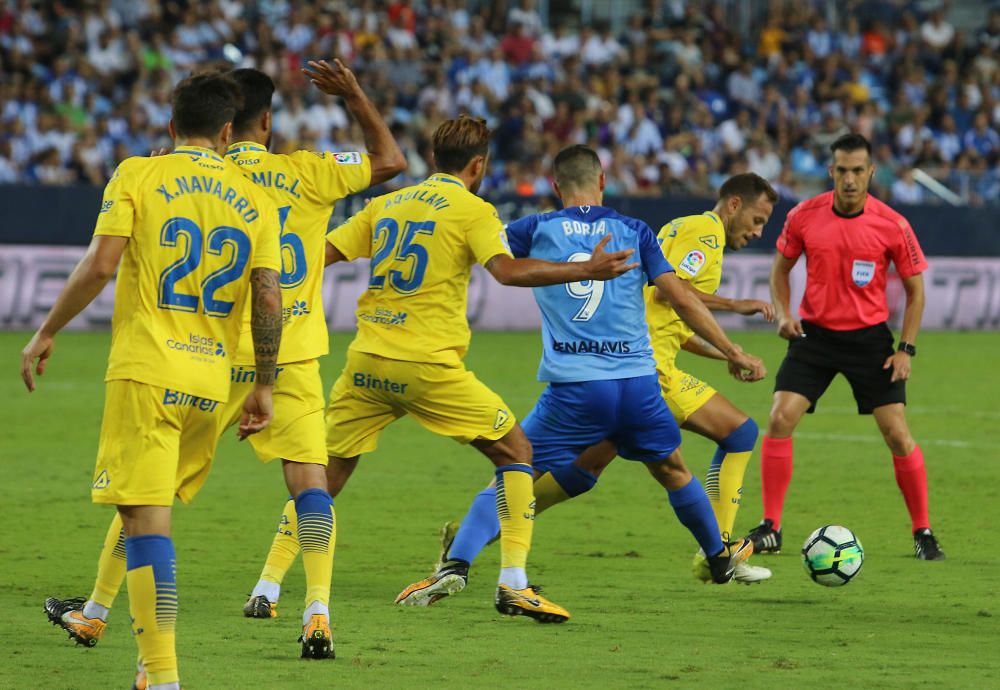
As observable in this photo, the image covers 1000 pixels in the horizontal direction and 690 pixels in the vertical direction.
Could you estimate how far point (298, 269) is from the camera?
6.36 metres

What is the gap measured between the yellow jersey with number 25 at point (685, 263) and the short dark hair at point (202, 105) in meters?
3.15

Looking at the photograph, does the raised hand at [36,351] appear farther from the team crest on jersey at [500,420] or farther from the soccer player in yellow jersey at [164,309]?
the team crest on jersey at [500,420]

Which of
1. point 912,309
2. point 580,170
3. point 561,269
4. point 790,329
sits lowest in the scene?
point 790,329

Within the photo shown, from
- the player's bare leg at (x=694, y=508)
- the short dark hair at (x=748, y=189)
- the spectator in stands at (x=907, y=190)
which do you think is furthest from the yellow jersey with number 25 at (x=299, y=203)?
the spectator in stands at (x=907, y=190)

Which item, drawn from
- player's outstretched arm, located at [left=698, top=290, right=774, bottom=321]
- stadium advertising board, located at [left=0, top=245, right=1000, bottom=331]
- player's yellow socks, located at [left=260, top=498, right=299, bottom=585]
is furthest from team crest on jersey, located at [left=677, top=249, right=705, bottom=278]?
stadium advertising board, located at [left=0, top=245, right=1000, bottom=331]

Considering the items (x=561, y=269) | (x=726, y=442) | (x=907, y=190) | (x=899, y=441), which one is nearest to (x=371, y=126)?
(x=561, y=269)

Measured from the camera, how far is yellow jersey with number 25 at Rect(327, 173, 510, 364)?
691cm

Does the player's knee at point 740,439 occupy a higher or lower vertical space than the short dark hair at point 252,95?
lower

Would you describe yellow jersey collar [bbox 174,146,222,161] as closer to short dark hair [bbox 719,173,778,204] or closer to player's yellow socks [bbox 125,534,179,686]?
player's yellow socks [bbox 125,534,179,686]

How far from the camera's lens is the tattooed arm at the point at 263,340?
534 centimetres

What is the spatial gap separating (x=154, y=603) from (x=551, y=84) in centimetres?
2224

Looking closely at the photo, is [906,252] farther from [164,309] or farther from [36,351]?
[36,351]

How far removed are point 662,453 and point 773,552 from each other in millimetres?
1719

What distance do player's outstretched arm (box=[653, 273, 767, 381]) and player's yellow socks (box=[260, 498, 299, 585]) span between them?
5.91ft
